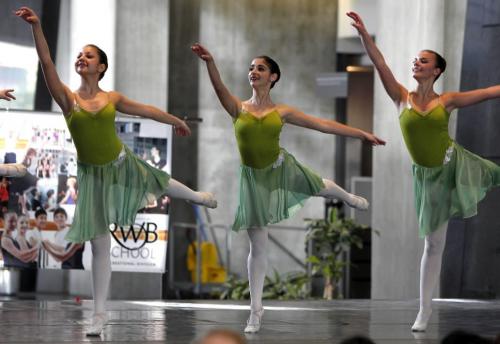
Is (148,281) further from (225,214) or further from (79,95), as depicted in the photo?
(79,95)

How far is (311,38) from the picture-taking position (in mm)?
15102

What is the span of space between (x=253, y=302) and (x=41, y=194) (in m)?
4.10

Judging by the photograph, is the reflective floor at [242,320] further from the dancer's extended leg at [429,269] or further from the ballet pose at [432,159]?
the ballet pose at [432,159]

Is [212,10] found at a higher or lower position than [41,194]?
higher

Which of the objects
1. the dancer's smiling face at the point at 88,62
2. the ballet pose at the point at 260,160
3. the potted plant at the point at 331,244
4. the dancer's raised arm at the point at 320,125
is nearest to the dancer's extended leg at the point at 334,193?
the ballet pose at the point at 260,160

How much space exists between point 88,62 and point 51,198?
403cm

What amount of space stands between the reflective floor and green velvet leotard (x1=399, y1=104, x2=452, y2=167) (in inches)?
40.5

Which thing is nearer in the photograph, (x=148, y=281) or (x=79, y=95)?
(x=79, y=95)

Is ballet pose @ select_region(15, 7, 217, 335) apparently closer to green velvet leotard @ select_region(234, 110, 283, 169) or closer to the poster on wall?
green velvet leotard @ select_region(234, 110, 283, 169)

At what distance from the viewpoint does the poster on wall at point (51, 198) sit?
973 cm

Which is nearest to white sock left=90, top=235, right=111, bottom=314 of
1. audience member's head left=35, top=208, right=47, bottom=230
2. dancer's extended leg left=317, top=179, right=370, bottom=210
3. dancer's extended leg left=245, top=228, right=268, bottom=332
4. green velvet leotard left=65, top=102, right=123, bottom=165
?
green velvet leotard left=65, top=102, right=123, bottom=165

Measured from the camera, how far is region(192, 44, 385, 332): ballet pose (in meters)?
6.33

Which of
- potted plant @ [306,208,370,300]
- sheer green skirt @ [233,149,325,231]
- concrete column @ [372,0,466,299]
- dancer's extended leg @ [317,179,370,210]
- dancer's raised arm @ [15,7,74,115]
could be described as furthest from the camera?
potted plant @ [306,208,370,300]

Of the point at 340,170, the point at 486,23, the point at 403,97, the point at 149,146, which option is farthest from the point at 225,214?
the point at 403,97
